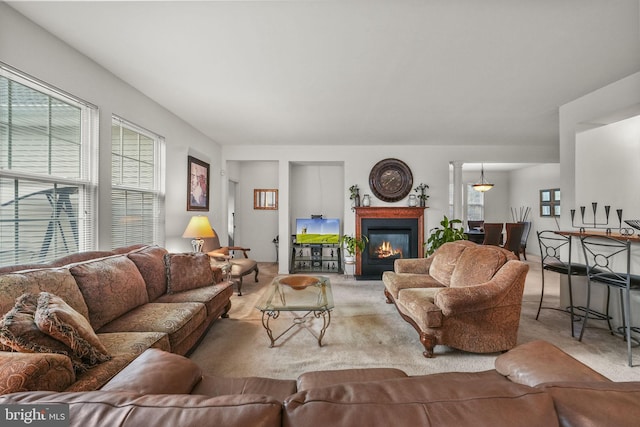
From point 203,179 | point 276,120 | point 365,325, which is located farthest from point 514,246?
point 203,179

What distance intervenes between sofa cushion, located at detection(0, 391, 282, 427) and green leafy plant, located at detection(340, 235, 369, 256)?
16.0 ft

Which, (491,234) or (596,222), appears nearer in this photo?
(596,222)

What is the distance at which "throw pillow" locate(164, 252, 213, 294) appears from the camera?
9.41ft

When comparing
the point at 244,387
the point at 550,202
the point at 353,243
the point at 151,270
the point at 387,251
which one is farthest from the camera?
the point at 550,202

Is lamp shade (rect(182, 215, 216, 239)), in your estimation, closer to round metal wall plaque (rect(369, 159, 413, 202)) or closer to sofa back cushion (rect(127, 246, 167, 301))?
sofa back cushion (rect(127, 246, 167, 301))

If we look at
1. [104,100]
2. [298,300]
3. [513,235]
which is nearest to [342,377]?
[298,300]

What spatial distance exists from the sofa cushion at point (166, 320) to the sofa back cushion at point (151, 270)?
24 cm

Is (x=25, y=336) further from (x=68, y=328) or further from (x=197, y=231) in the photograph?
(x=197, y=231)

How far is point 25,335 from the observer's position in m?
1.29

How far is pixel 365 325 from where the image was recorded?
3.10 metres

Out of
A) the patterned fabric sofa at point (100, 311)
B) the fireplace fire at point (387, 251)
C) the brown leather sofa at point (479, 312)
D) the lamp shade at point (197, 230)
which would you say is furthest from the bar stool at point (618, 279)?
the lamp shade at point (197, 230)

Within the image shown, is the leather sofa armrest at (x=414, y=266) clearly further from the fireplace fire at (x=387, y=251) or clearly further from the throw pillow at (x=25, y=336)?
the throw pillow at (x=25, y=336)

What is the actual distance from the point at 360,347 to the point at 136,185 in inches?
119

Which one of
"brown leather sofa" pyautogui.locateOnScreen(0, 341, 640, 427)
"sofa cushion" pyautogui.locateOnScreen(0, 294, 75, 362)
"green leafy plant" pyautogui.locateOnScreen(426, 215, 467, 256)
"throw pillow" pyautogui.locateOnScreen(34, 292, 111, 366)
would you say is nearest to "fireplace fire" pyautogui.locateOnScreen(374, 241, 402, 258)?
"green leafy plant" pyautogui.locateOnScreen(426, 215, 467, 256)
